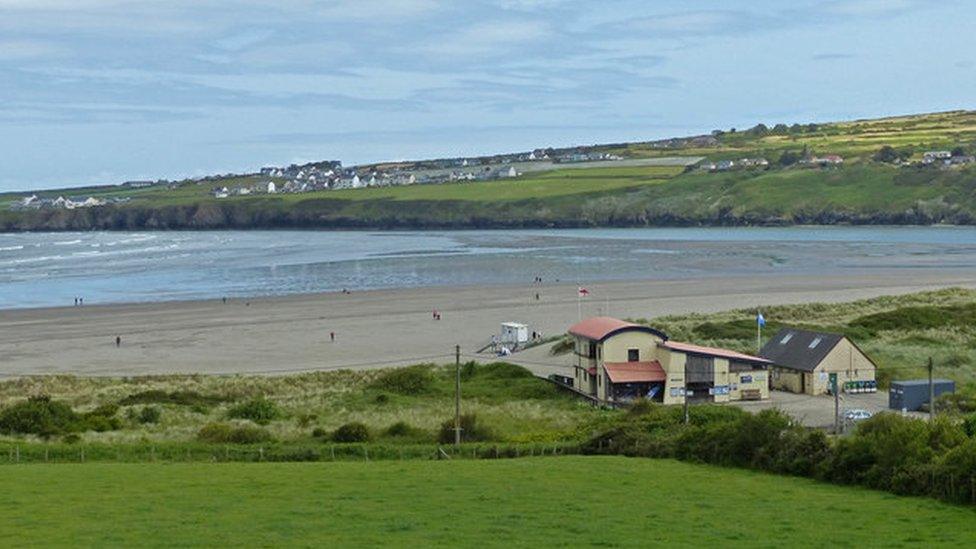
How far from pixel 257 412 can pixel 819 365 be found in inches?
680

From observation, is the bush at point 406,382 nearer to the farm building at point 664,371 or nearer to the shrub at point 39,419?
the farm building at point 664,371

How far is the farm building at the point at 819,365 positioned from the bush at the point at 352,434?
1562 cm

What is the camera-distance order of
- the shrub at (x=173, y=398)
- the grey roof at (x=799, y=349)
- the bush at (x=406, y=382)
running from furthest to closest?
the bush at (x=406, y=382) < the grey roof at (x=799, y=349) < the shrub at (x=173, y=398)

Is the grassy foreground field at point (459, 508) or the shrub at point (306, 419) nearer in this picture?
the grassy foreground field at point (459, 508)

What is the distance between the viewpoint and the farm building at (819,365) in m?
40.0

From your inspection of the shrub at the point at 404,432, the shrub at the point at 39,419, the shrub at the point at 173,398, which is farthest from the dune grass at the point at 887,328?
the shrub at the point at 39,419

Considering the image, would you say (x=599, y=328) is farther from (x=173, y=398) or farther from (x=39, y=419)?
(x=39, y=419)

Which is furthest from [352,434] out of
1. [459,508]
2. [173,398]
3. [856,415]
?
Result: [856,415]

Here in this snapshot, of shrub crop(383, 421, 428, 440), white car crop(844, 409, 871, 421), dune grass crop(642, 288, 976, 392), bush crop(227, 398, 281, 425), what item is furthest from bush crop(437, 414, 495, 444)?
dune grass crop(642, 288, 976, 392)

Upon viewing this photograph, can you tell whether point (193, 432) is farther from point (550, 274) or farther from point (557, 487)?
point (550, 274)

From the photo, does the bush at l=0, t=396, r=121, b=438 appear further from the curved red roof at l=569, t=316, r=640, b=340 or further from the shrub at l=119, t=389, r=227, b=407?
the curved red roof at l=569, t=316, r=640, b=340

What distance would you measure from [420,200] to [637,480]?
172816mm

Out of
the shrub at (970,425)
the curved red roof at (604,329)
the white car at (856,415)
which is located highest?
the curved red roof at (604,329)

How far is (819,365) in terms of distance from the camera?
132 feet
